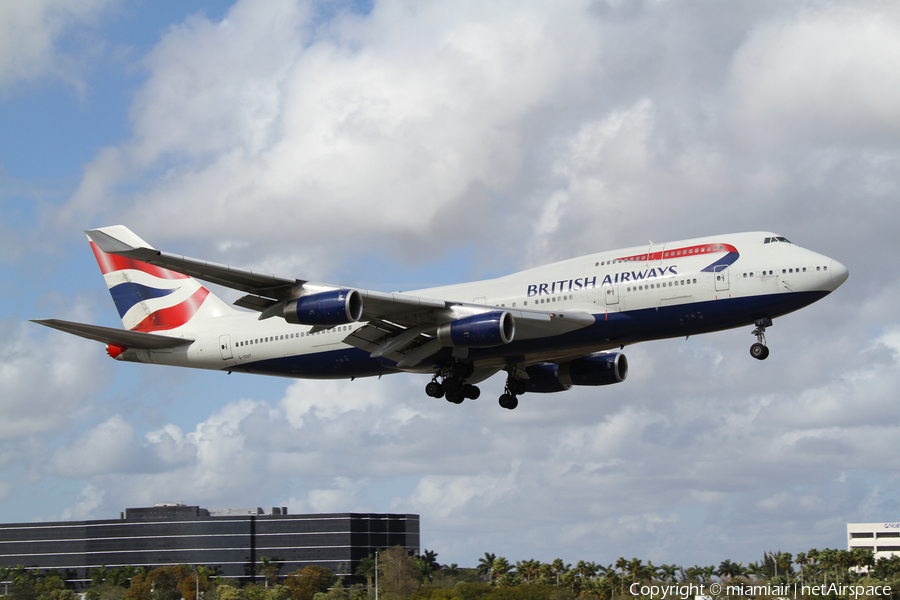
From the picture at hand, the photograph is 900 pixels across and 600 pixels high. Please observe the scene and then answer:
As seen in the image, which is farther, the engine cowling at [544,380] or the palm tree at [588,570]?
the palm tree at [588,570]

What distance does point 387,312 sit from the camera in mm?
38219

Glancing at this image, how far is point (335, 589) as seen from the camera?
10881 centimetres

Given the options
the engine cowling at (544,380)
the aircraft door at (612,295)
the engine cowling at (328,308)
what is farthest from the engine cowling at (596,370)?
the engine cowling at (328,308)

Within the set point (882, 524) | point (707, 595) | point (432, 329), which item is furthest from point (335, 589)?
point (882, 524)

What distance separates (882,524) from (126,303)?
14232 cm

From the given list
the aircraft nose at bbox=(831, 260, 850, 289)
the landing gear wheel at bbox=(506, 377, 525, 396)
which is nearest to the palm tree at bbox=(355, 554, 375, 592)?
the landing gear wheel at bbox=(506, 377, 525, 396)

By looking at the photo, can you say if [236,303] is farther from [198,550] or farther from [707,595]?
[198,550]

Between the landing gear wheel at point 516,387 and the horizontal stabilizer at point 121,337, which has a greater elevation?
the horizontal stabilizer at point 121,337

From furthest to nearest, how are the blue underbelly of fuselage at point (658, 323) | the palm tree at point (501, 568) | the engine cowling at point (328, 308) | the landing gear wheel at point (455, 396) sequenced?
the palm tree at point (501, 568), the landing gear wheel at point (455, 396), the blue underbelly of fuselage at point (658, 323), the engine cowling at point (328, 308)

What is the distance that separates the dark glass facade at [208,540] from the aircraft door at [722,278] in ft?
319

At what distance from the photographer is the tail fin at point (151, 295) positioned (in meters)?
48.8

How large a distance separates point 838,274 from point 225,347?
28099mm

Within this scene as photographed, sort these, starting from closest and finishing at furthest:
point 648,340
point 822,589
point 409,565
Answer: point 648,340 → point 822,589 → point 409,565

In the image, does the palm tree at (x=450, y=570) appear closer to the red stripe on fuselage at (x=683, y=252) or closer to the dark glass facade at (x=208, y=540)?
the dark glass facade at (x=208, y=540)
